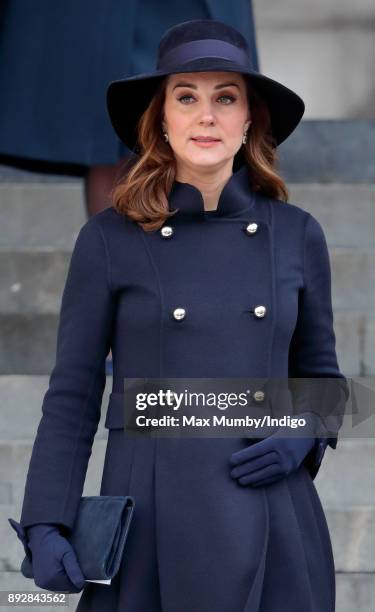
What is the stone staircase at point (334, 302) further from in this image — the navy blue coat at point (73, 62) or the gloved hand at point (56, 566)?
the gloved hand at point (56, 566)

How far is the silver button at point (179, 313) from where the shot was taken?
2.69 meters

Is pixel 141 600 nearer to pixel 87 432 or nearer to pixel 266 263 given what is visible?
pixel 87 432

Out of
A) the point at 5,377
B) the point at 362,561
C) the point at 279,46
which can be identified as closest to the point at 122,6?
the point at 5,377

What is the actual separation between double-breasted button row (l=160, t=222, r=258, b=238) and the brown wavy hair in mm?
11

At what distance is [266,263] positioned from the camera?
2781mm

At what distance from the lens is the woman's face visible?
9.09ft

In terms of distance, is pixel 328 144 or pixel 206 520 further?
pixel 328 144

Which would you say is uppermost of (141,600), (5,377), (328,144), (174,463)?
(328,144)

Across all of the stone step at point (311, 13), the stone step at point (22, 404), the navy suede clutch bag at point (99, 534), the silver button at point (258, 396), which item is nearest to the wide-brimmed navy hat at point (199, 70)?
the silver button at point (258, 396)

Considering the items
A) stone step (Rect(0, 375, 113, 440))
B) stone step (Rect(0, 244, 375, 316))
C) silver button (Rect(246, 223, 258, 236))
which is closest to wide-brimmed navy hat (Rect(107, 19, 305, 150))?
silver button (Rect(246, 223, 258, 236))

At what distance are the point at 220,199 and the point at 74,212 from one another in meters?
2.86

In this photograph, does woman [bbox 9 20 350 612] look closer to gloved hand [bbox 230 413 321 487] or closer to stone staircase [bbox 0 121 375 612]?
gloved hand [bbox 230 413 321 487]

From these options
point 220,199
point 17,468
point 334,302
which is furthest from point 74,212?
point 220,199

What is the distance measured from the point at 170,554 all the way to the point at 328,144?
3.63 m
